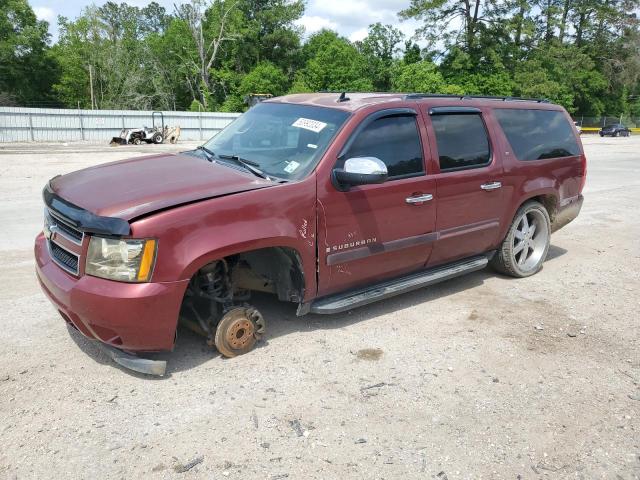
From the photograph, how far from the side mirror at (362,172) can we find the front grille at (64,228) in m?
1.75

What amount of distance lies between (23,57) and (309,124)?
59.0m

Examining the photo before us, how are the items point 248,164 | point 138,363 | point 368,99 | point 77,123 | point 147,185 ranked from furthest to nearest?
point 77,123
point 368,99
point 248,164
point 147,185
point 138,363

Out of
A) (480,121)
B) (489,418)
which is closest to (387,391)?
(489,418)

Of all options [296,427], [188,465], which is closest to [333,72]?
[296,427]

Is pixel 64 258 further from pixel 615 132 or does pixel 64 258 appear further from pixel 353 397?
pixel 615 132

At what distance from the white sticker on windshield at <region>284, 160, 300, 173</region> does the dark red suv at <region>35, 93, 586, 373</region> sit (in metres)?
0.01

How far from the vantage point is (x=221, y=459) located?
275 cm

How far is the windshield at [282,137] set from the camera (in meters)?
3.96

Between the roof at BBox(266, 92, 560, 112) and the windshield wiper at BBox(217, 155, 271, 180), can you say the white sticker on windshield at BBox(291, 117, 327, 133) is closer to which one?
the roof at BBox(266, 92, 560, 112)

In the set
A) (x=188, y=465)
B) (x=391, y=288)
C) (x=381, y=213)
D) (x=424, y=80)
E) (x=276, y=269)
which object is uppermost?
(x=424, y=80)

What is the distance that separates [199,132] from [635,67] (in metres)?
55.9

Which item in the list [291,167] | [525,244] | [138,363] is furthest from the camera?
[525,244]

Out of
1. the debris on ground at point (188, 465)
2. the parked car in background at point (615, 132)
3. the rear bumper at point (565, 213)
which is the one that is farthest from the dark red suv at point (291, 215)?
the parked car in background at point (615, 132)

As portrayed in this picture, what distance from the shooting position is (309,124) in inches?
167
